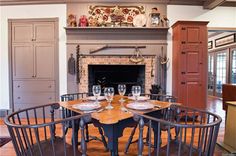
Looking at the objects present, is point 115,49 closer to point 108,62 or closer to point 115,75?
point 108,62

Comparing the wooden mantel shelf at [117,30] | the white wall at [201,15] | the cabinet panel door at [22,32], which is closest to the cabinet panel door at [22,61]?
the cabinet panel door at [22,32]

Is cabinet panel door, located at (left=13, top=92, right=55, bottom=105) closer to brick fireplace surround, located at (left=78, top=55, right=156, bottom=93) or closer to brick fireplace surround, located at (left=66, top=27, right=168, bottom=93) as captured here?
brick fireplace surround, located at (left=66, top=27, right=168, bottom=93)

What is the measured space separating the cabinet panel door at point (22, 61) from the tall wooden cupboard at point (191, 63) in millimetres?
3267

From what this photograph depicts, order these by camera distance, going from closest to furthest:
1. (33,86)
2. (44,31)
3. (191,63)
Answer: (191,63), (44,31), (33,86)

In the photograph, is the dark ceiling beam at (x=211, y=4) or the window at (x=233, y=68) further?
the window at (x=233, y=68)

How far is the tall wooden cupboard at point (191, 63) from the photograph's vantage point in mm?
4215

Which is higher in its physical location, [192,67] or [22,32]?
[22,32]

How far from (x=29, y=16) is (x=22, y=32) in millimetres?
398

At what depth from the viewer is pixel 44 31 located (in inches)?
183

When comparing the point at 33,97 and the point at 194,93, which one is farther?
the point at 33,97

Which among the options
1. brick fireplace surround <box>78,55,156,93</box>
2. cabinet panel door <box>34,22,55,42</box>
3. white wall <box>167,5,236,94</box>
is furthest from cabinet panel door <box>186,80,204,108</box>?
cabinet panel door <box>34,22,55,42</box>

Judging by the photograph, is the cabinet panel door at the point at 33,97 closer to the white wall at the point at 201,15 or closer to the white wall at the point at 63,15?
the white wall at the point at 63,15

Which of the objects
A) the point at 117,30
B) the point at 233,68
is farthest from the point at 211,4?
the point at 233,68

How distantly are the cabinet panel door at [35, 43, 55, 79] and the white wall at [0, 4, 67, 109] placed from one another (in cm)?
20
